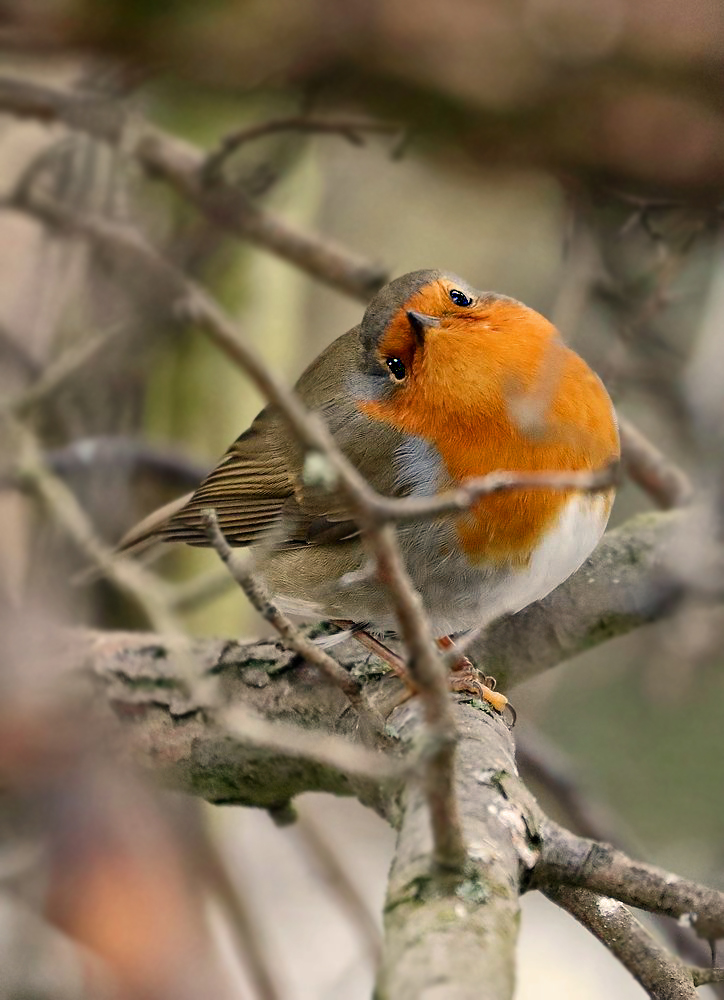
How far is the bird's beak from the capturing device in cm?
239

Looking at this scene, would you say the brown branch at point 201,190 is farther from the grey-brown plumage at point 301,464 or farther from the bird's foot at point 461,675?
the bird's foot at point 461,675

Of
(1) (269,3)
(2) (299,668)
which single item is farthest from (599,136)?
(2) (299,668)

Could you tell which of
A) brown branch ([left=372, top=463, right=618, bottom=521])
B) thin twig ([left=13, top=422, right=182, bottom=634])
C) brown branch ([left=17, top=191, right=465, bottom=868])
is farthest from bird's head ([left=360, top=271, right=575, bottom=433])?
brown branch ([left=372, top=463, right=618, bottom=521])

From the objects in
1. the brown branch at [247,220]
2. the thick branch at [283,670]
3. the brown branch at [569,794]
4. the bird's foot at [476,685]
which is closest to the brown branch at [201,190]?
the brown branch at [247,220]

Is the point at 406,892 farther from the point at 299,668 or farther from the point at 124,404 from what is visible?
the point at 124,404

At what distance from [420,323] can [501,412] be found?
25 centimetres

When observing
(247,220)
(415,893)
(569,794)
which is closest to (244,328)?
(247,220)

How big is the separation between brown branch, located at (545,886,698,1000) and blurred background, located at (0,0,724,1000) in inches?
28.1

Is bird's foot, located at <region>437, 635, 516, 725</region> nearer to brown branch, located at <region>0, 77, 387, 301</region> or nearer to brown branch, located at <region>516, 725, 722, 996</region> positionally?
brown branch, located at <region>516, 725, 722, 996</region>

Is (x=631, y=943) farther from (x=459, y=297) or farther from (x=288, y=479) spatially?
(x=288, y=479)

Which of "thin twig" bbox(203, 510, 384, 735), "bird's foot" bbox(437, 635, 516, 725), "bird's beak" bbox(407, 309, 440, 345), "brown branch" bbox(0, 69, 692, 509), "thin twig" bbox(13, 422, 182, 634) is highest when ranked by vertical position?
"brown branch" bbox(0, 69, 692, 509)

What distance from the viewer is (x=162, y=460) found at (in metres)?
3.42

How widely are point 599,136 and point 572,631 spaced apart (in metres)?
1.36

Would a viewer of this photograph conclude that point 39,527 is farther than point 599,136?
Yes
